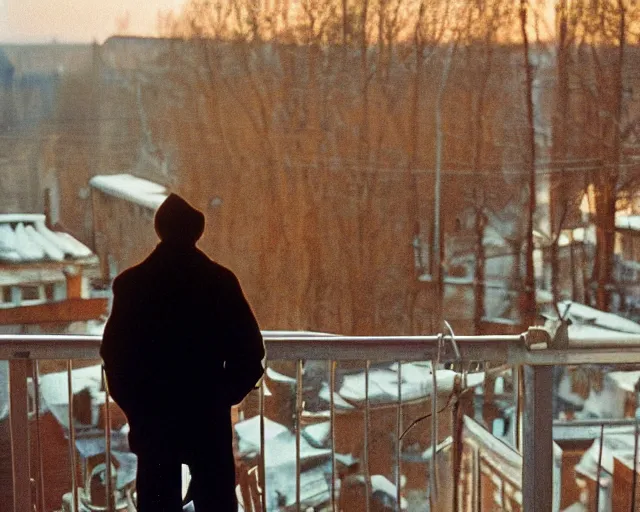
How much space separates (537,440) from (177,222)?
1177mm

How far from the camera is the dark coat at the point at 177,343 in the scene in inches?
62.3

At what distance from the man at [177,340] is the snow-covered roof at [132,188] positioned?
1755 millimetres

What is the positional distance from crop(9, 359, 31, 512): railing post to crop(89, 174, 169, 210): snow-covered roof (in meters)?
1.47

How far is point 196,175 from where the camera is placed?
11.1 ft

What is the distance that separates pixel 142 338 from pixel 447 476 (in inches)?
86.7

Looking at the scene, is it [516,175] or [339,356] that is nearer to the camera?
[339,356]

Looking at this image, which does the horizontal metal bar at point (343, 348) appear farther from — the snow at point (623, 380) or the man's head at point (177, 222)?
the snow at point (623, 380)

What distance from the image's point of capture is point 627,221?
347 centimetres

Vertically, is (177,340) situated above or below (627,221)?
Result: below

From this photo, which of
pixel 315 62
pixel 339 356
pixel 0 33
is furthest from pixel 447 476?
pixel 0 33

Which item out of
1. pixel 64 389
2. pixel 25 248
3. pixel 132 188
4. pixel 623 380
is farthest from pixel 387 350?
pixel 25 248

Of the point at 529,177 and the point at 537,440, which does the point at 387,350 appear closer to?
the point at 537,440

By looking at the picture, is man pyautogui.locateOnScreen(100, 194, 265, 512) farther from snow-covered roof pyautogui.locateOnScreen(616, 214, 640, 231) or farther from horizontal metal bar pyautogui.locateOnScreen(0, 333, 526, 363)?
snow-covered roof pyautogui.locateOnScreen(616, 214, 640, 231)

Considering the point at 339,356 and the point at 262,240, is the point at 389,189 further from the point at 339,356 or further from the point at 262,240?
the point at 339,356
